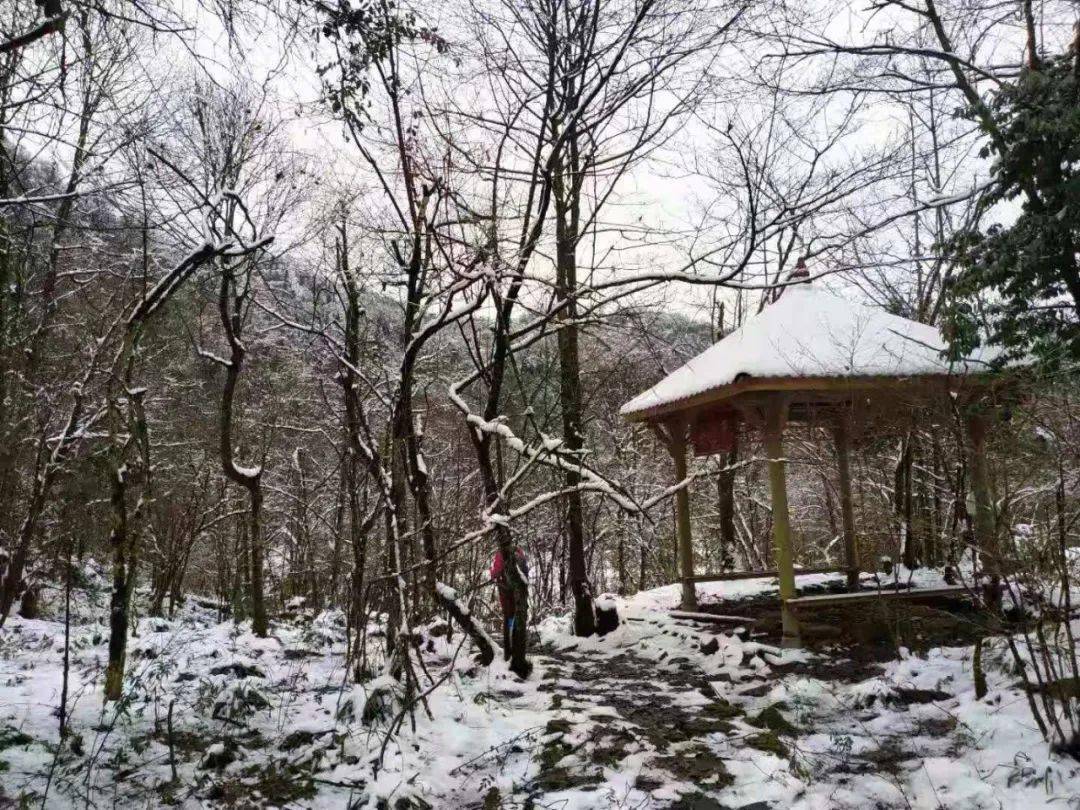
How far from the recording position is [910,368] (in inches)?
283

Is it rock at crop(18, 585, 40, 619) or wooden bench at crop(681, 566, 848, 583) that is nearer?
wooden bench at crop(681, 566, 848, 583)

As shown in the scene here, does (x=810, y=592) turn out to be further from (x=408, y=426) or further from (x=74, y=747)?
(x=74, y=747)

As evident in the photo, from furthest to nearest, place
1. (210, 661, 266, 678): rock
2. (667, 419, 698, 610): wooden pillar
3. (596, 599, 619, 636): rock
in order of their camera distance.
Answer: (667, 419, 698, 610): wooden pillar → (596, 599, 619, 636): rock → (210, 661, 266, 678): rock

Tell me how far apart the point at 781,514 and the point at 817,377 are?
1.41m

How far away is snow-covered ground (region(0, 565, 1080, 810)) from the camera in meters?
3.74

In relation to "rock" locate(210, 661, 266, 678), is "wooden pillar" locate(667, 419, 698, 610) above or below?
above

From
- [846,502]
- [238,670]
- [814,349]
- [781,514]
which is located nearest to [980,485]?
[781,514]

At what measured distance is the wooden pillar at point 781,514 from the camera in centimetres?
721

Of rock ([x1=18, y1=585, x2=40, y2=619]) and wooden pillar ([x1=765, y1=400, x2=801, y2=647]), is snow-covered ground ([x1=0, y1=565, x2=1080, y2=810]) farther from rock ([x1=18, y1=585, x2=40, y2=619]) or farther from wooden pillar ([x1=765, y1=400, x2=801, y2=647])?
rock ([x1=18, y1=585, x2=40, y2=619])

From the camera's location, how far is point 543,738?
4746mm

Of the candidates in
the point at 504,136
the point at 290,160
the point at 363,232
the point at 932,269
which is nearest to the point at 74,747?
the point at 363,232

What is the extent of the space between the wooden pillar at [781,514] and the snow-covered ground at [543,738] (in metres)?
0.47

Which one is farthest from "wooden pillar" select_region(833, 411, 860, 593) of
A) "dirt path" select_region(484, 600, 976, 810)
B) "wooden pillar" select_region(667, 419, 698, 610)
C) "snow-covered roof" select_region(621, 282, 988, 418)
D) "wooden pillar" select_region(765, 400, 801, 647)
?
"dirt path" select_region(484, 600, 976, 810)

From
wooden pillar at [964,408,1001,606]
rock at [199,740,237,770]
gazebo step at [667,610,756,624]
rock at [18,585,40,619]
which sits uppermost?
wooden pillar at [964,408,1001,606]
